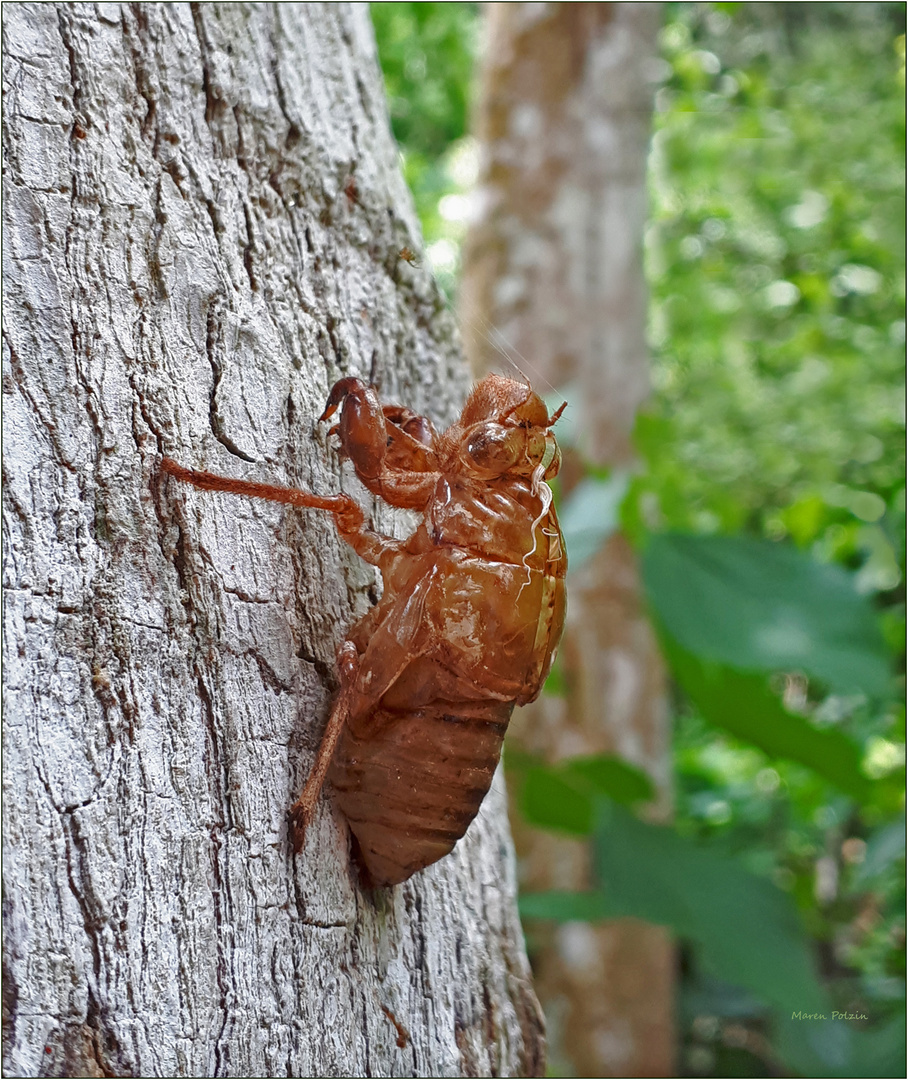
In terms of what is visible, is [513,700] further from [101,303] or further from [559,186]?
[559,186]

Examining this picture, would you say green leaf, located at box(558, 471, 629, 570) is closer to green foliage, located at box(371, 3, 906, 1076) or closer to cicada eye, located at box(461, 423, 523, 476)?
green foliage, located at box(371, 3, 906, 1076)

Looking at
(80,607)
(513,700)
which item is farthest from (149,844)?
(513,700)

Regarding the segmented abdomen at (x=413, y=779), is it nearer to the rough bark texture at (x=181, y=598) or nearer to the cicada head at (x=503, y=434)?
the rough bark texture at (x=181, y=598)

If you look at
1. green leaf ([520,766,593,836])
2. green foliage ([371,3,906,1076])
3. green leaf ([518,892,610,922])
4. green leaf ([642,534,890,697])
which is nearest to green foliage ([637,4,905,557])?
green foliage ([371,3,906,1076])

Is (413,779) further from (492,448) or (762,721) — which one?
(762,721)

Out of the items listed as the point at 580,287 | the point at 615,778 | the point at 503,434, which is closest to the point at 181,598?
the point at 503,434

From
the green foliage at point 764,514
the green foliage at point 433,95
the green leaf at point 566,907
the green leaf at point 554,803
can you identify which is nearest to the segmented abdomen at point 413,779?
the green foliage at point 764,514
